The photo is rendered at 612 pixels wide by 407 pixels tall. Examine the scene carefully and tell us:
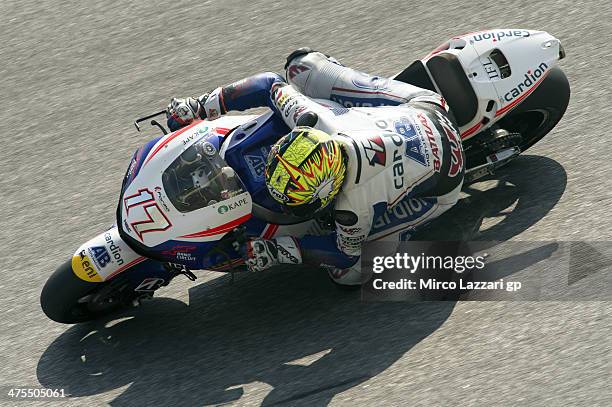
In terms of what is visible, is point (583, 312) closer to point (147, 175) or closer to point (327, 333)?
point (327, 333)

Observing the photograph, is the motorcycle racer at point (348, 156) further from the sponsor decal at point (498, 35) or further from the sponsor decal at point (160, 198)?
the sponsor decal at point (498, 35)

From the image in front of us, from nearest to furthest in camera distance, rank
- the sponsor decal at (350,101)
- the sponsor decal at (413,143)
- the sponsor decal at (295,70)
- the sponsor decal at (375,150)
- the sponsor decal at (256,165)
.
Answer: the sponsor decal at (375,150), the sponsor decal at (413,143), the sponsor decal at (256,165), the sponsor decal at (350,101), the sponsor decal at (295,70)

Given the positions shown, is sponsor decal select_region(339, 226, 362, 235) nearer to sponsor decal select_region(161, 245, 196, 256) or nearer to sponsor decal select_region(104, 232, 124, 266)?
sponsor decal select_region(161, 245, 196, 256)

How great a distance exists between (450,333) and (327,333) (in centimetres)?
82

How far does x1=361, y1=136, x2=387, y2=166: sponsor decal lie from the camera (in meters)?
6.54

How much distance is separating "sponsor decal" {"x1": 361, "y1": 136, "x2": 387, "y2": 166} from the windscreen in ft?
Result: 2.72

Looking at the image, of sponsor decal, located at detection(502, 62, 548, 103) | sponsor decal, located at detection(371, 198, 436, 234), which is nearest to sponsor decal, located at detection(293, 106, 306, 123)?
sponsor decal, located at detection(371, 198, 436, 234)

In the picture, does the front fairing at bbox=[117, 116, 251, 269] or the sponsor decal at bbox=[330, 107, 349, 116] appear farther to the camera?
the sponsor decal at bbox=[330, 107, 349, 116]

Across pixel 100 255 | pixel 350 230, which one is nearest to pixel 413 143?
pixel 350 230

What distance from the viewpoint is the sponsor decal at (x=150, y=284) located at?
7.09 m

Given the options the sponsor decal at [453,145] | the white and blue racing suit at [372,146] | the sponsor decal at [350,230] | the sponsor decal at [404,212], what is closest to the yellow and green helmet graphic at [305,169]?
the white and blue racing suit at [372,146]

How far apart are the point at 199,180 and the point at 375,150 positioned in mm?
1122

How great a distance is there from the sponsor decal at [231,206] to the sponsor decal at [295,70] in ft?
4.41

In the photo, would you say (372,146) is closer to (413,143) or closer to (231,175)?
(413,143)
